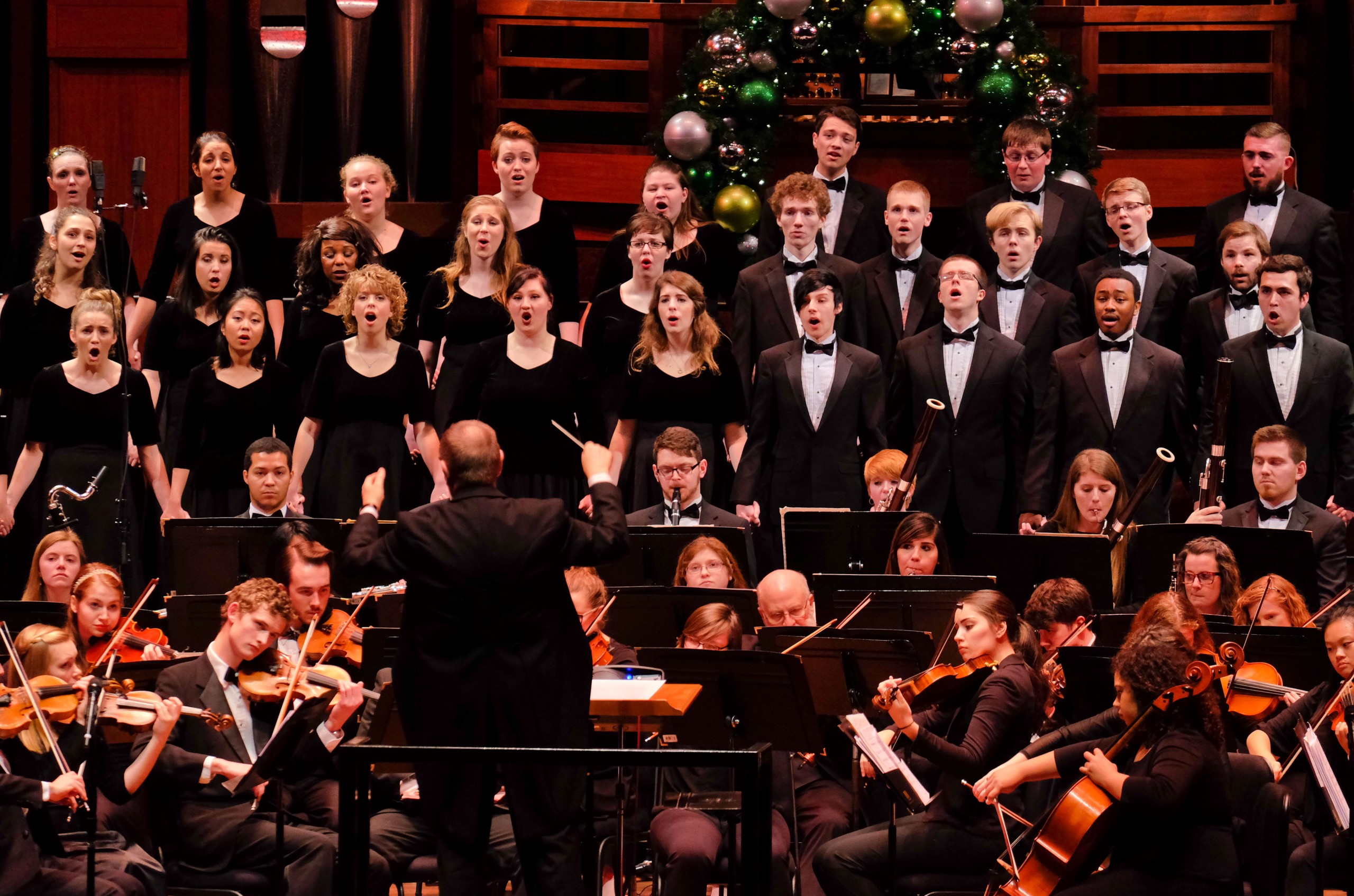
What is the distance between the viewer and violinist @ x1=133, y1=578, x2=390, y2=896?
166 inches

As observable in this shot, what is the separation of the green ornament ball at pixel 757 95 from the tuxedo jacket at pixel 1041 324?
1.43 meters

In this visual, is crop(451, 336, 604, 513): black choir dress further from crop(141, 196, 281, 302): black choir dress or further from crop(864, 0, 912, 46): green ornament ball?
crop(864, 0, 912, 46): green ornament ball

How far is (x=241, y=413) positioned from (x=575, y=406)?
107cm

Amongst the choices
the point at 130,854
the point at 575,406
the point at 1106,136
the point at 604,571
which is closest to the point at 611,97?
the point at 1106,136

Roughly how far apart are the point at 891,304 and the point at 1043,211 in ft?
2.18

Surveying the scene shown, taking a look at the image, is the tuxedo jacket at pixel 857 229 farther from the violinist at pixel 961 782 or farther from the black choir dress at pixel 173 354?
the violinist at pixel 961 782

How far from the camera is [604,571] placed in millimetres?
5328

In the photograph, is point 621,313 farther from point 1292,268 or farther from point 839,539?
point 1292,268

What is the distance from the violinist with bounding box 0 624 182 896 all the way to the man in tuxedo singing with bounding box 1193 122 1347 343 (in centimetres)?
398

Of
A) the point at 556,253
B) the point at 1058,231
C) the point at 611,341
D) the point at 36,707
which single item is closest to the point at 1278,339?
the point at 1058,231

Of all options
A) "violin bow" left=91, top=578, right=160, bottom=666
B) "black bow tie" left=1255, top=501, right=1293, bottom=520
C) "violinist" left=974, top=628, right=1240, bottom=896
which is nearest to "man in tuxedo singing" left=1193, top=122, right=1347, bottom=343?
"black bow tie" left=1255, top=501, right=1293, bottom=520

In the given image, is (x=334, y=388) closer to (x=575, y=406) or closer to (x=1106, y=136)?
(x=575, y=406)

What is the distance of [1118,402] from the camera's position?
19.4ft

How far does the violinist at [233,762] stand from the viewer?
13.8ft
